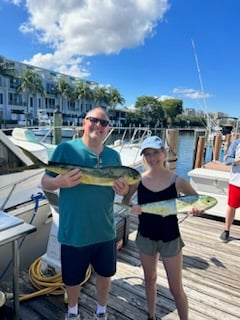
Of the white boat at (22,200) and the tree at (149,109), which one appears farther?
the tree at (149,109)

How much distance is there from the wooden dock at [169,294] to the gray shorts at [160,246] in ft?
2.86

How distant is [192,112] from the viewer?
3848 inches

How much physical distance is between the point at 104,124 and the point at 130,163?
5334 millimetres

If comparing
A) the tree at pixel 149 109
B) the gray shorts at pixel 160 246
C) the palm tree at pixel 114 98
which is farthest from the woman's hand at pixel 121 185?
the tree at pixel 149 109

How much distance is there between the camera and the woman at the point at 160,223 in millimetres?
1896

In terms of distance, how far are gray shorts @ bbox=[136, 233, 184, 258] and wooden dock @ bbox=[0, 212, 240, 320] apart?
0.87m

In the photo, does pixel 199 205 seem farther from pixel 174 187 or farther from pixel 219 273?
pixel 219 273

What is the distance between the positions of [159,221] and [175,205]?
0.60 ft

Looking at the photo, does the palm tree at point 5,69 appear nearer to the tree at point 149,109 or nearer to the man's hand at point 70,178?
the tree at point 149,109

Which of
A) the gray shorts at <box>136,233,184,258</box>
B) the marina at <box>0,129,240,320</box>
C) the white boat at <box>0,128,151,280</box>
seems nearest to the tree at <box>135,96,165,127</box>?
the marina at <box>0,129,240,320</box>

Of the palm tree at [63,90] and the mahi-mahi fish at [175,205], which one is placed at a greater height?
the palm tree at [63,90]

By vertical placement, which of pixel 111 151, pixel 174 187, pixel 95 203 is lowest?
pixel 95 203

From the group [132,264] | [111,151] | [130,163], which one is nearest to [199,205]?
[111,151]

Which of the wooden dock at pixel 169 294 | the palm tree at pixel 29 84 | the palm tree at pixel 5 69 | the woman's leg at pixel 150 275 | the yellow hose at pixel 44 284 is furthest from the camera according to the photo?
the palm tree at pixel 29 84
